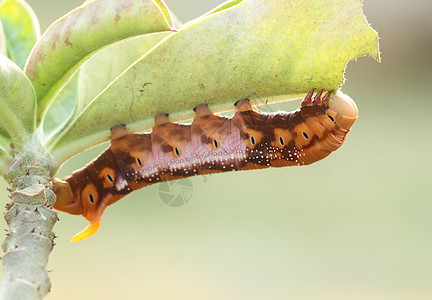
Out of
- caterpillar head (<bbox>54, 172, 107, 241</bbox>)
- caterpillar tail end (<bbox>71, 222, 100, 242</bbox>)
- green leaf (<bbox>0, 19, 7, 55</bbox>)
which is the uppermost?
green leaf (<bbox>0, 19, 7, 55</bbox>)

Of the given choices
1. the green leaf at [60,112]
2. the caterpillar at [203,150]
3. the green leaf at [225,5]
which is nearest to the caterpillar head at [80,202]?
the caterpillar at [203,150]

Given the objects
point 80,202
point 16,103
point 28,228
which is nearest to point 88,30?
point 16,103

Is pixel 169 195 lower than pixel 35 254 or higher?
higher

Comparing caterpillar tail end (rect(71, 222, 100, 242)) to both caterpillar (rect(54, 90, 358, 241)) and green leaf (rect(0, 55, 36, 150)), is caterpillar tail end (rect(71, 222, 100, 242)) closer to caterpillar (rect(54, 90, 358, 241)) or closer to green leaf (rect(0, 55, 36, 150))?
caterpillar (rect(54, 90, 358, 241))

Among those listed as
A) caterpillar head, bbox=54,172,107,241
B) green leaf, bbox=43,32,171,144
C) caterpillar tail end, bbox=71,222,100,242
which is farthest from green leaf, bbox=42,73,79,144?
caterpillar tail end, bbox=71,222,100,242

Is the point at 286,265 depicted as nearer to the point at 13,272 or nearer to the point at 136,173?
the point at 136,173

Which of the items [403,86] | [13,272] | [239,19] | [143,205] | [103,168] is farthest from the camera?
[403,86]

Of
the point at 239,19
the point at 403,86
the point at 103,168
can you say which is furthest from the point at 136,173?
the point at 403,86

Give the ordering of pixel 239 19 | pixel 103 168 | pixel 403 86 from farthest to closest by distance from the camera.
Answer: pixel 403 86 → pixel 103 168 → pixel 239 19
